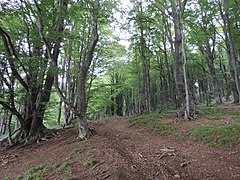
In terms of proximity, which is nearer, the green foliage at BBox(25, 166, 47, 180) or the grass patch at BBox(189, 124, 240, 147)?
the green foliage at BBox(25, 166, 47, 180)

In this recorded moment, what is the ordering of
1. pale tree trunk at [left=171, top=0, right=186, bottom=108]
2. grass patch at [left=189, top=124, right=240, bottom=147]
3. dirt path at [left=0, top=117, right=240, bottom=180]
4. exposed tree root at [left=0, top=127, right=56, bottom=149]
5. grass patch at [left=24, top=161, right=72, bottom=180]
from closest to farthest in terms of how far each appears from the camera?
dirt path at [left=0, top=117, right=240, bottom=180] → grass patch at [left=24, top=161, right=72, bottom=180] → grass patch at [left=189, top=124, right=240, bottom=147] → exposed tree root at [left=0, top=127, right=56, bottom=149] → pale tree trunk at [left=171, top=0, right=186, bottom=108]

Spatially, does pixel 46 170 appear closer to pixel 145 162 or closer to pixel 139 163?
pixel 139 163

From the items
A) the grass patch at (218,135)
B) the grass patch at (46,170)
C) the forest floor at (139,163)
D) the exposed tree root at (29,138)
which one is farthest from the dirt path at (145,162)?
the exposed tree root at (29,138)

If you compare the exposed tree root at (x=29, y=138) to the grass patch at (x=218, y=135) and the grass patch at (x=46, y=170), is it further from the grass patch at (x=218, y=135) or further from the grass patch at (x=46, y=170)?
the grass patch at (x=218, y=135)

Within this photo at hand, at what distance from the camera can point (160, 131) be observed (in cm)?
726

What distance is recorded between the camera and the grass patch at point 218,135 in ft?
15.9

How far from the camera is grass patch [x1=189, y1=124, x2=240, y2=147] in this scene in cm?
485

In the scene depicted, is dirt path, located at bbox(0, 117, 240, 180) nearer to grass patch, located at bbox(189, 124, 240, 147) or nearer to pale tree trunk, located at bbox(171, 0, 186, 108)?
grass patch, located at bbox(189, 124, 240, 147)

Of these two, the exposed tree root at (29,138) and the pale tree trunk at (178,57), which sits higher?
the pale tree trunk at (178,57)

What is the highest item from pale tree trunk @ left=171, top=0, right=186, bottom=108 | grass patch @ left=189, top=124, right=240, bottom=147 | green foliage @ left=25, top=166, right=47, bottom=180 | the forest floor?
pale tree trunk @ left=171, top=0, right=186, bottom=108

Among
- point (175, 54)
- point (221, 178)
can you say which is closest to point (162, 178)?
point (221, 178)

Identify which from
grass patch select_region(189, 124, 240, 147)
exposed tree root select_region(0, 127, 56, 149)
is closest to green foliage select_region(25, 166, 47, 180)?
exposed tree root select_region(0, 127, 56, 149)

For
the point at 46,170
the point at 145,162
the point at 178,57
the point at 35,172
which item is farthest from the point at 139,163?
the point at 178,57

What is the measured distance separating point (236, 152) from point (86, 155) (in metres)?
4.06
